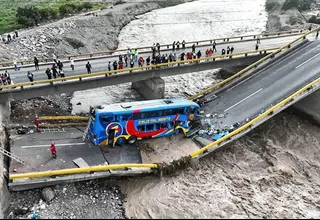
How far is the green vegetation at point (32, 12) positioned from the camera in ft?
178

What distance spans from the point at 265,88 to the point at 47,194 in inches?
846

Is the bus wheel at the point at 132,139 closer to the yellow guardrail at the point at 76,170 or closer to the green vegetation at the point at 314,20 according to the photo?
the yellow guardrail at the point at 76,170

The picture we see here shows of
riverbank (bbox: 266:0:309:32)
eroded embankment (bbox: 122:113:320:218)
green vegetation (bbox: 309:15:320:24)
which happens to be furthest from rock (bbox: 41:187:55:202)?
green vegetation (bbox: 309:15:320:24)

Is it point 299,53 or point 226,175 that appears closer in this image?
point 226,175

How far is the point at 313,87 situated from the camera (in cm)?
3003

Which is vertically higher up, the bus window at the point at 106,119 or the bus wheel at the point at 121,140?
the bus window at the point at 106,119

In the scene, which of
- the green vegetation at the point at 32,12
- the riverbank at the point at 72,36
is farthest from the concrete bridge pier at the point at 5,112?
the green vegetation at the point at 32,12

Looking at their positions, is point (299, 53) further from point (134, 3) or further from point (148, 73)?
point (134, 3)

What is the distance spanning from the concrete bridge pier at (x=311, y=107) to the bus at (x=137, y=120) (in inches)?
435

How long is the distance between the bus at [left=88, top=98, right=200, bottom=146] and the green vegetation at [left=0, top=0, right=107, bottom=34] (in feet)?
115

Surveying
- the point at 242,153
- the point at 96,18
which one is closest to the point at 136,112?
the point at 242,153

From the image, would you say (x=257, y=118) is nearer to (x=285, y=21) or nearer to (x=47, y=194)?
(x=47, y=194)

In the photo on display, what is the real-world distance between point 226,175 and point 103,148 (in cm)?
940

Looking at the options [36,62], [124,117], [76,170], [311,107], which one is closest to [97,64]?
[36,62]
